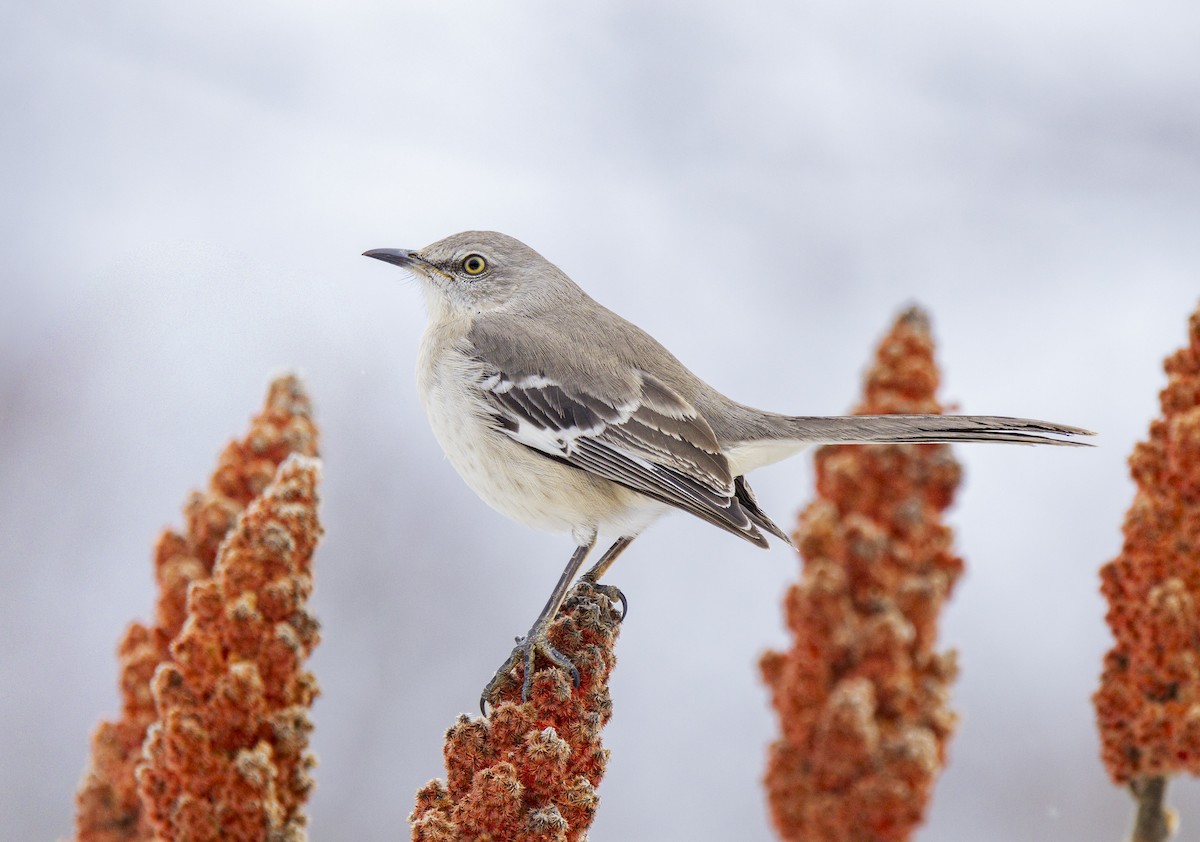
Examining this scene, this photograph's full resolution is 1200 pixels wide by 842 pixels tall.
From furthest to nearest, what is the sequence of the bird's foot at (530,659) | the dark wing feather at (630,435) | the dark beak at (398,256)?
the dark beak at (398,256)
the dark wing feather at (630,435)
the bird's foot at (530,659)

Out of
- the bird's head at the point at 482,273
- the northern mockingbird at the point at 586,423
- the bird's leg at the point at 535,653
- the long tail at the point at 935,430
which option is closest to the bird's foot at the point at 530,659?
the bird's leg at the point at 535,653

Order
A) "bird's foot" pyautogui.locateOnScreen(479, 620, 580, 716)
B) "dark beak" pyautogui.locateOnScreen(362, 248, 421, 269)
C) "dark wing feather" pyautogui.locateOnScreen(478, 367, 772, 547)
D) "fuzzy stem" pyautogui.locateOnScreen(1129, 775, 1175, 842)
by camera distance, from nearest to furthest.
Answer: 1. "bird's foot" pyautogui.locateOnScreen(479, 620, 580, 716)
2. "fuzzy stem" pyautogui.locateOnScreen(1129, 775, 1175, 842)
3. "dark wing feather" pyautogui.locateOnScreen(478, 367, 772, 547)
4. "dark beak" pyautogui.locateOnScreen(362, 248, 421, 269)

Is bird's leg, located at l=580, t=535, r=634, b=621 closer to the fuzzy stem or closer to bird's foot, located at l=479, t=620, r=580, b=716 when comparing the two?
bird's foot, located at l=479, t=620, r=580, b=716

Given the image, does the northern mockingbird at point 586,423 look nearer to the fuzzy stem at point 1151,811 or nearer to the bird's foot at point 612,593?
the bird's foot at point 612,593

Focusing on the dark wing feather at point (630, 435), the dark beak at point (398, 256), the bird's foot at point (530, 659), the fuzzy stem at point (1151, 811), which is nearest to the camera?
the bird's foot at point (530, 659)

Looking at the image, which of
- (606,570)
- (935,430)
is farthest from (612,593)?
(935,430)

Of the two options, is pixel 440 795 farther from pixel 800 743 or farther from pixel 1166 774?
pixel 1166 774

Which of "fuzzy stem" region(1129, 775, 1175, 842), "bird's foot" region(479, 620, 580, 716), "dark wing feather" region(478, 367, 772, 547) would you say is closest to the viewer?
"bird's foot" region(479, 620, 580, 716)

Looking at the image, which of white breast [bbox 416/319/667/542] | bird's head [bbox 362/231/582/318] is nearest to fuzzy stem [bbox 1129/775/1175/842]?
white breast [bbox 416/319/667/542]
